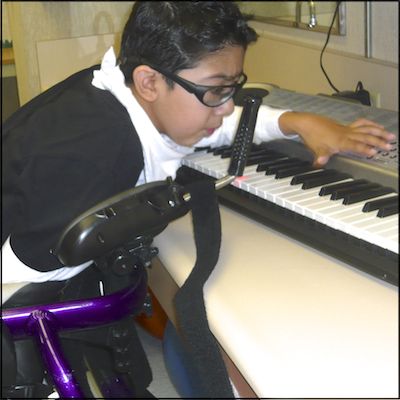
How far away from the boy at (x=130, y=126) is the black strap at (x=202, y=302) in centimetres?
11

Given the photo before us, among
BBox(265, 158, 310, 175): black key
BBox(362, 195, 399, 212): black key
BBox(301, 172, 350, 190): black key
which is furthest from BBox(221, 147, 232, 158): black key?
BBox(362, 195, 399, 212): black key

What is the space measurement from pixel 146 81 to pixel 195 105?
73 millimetres

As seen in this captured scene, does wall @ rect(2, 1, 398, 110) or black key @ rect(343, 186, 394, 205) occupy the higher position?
wall @ rect(2, 1, 398, 110)

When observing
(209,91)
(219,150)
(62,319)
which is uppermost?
(209,91)

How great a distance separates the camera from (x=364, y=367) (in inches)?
17.7

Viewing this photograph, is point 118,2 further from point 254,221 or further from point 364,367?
point 364,367

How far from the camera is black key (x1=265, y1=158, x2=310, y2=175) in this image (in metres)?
0.84

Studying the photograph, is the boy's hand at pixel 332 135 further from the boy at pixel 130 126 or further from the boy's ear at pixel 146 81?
the boy's ear at pixel 146 81

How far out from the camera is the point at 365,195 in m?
0.69


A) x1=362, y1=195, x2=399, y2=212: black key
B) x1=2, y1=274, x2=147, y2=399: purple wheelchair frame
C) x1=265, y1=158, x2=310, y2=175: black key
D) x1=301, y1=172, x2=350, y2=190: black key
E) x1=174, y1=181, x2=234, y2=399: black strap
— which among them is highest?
x1=362, y1=195, x2=399, y2=212: black key

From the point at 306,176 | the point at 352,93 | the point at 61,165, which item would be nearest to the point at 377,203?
the point at 306,176

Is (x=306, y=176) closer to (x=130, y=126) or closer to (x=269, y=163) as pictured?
(x=269, y=163)

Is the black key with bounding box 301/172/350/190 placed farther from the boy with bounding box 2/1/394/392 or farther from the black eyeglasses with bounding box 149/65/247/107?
the black eyeglasses with bounding box 149/65/247/107

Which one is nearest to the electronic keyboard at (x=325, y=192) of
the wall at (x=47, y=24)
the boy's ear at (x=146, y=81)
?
the boy's ear at (x=146, y=81)
